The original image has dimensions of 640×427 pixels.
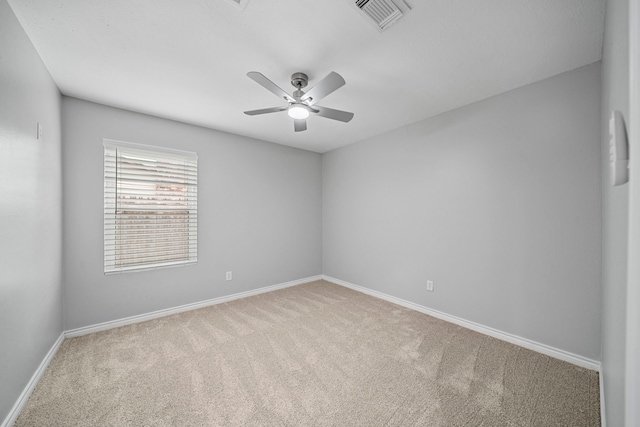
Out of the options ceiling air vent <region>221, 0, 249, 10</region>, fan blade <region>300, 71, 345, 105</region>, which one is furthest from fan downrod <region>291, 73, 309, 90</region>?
Answer: ceiling air vent <region>221, 0, 249, 10</region>

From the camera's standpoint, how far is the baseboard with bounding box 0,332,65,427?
1.50m

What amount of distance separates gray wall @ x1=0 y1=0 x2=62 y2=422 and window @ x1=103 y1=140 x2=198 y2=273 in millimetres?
504

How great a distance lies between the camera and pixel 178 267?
3.21 meters

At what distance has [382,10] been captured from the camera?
4.95ft

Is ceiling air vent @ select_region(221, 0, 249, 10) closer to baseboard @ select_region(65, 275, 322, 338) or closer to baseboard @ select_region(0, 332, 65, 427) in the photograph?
baseboard @ select_region(0, 332, 65, 427)

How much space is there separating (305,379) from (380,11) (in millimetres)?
2613

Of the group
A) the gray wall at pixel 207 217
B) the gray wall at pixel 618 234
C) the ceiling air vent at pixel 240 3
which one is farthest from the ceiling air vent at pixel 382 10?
the gray wall at pixel 207 217

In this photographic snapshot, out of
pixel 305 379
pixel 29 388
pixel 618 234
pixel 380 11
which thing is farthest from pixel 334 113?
pixel 29 388

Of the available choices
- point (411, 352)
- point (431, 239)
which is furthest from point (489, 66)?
point (411, 352)

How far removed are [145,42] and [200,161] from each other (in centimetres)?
173

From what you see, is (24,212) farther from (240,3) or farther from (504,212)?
(504,212)

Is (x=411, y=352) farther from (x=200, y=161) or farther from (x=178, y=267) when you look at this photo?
(x=200, y=161)

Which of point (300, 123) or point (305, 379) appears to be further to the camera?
point (300, 123)

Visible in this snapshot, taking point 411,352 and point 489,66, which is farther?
point 411,352
